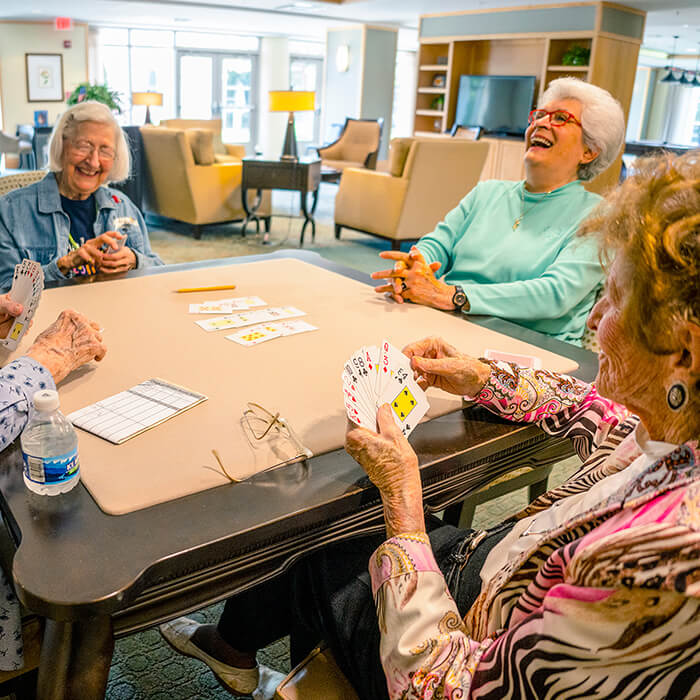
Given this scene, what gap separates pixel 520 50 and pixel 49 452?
1004 cm

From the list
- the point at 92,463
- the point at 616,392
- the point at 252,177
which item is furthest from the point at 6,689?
the point at 252,177

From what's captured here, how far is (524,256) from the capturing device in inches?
83.9

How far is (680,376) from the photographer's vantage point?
2.47ft

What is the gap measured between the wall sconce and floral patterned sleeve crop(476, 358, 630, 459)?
1181 cm

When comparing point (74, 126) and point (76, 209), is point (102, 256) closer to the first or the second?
point (76, 209)

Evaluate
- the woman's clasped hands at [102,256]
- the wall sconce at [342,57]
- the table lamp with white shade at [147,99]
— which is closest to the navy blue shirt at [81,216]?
the woman's clasped hands at [102,256]

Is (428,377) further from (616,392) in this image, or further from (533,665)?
(533,665)

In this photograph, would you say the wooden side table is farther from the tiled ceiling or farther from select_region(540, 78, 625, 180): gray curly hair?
select_region(540, 78, 625, 180): gray curly hair

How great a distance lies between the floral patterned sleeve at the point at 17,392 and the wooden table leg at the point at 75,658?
0.34 meters

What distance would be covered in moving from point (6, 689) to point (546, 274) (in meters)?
1.65

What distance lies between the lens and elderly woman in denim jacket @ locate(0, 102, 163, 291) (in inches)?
80.8

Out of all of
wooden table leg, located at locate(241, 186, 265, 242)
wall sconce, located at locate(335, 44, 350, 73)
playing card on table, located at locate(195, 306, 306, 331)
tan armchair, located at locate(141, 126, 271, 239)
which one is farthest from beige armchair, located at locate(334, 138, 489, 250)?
wall sconce, located at locate(335, 44, 350, 73)

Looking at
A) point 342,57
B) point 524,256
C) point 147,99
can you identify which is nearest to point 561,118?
point 524,256

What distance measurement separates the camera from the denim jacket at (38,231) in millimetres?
2113
